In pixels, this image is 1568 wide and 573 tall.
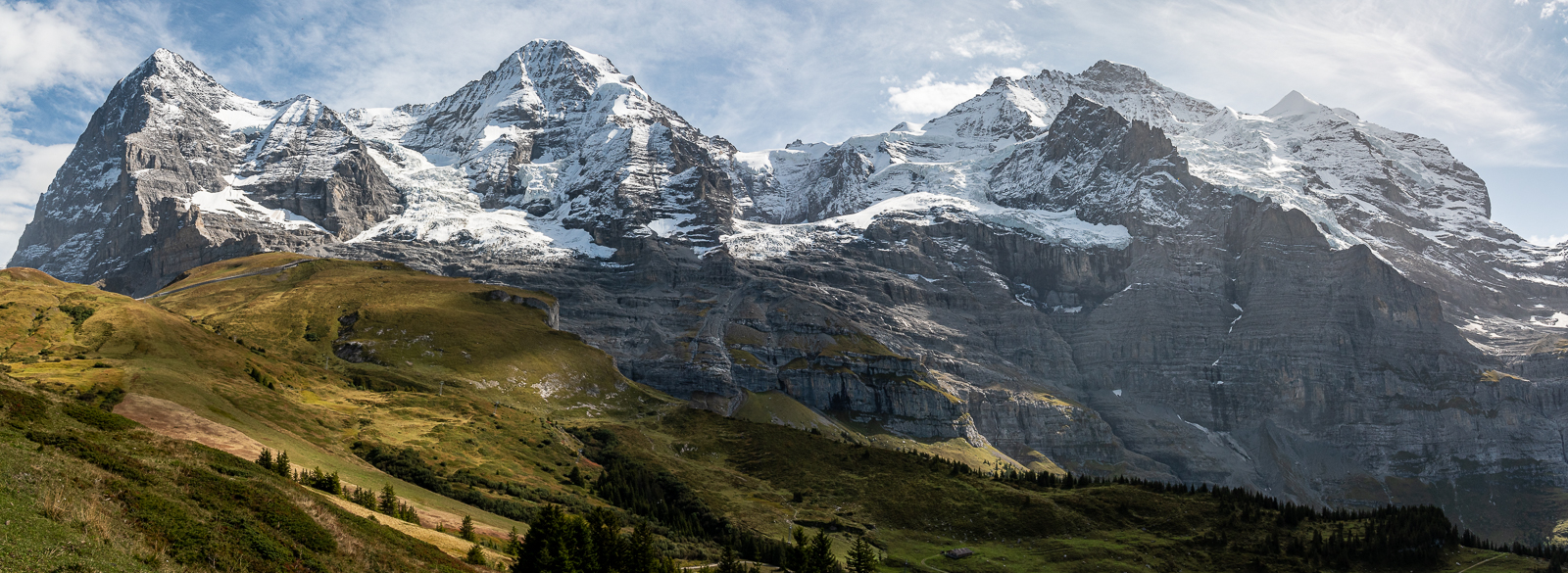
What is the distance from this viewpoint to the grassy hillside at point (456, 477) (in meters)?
39.8

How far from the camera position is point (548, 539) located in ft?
205

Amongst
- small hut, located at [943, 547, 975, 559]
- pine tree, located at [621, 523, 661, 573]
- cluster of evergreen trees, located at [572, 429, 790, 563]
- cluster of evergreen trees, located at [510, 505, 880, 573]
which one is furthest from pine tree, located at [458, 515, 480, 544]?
small hut, located at [943, 547, 975, 559]

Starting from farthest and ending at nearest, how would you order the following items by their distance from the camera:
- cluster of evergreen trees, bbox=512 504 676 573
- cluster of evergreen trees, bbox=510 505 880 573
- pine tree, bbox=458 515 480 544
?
pine tree, bbox=458 515 480 544 < cluster of evergreen trees, bbox=510 505 880 573 < cluster of evergreen trees, bbox=512 504 676 573

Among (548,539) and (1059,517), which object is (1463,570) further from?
(548,539)

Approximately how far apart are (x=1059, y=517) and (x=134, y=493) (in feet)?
386

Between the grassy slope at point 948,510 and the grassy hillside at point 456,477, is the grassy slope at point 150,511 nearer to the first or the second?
the grassy hillside at point 456,477

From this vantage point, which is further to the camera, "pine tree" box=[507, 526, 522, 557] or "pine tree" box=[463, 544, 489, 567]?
"pine tree" box=[507, 526, 522, 557]

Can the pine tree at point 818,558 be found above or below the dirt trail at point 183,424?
below

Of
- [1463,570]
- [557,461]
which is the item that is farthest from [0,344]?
[1463,570]

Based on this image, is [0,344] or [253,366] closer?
[0,344]

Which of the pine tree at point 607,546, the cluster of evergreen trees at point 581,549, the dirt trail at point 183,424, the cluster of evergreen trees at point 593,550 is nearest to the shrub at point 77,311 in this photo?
the dirt trail at point 183,424

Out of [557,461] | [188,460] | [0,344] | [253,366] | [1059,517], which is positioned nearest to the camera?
[188,460]

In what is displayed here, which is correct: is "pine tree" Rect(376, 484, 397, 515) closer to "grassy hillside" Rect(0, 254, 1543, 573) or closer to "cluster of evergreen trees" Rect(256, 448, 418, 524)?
"cluster of evergreen trees" Rect(256, 448, 418, 524)

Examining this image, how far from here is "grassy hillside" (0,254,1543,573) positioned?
3978 cm
